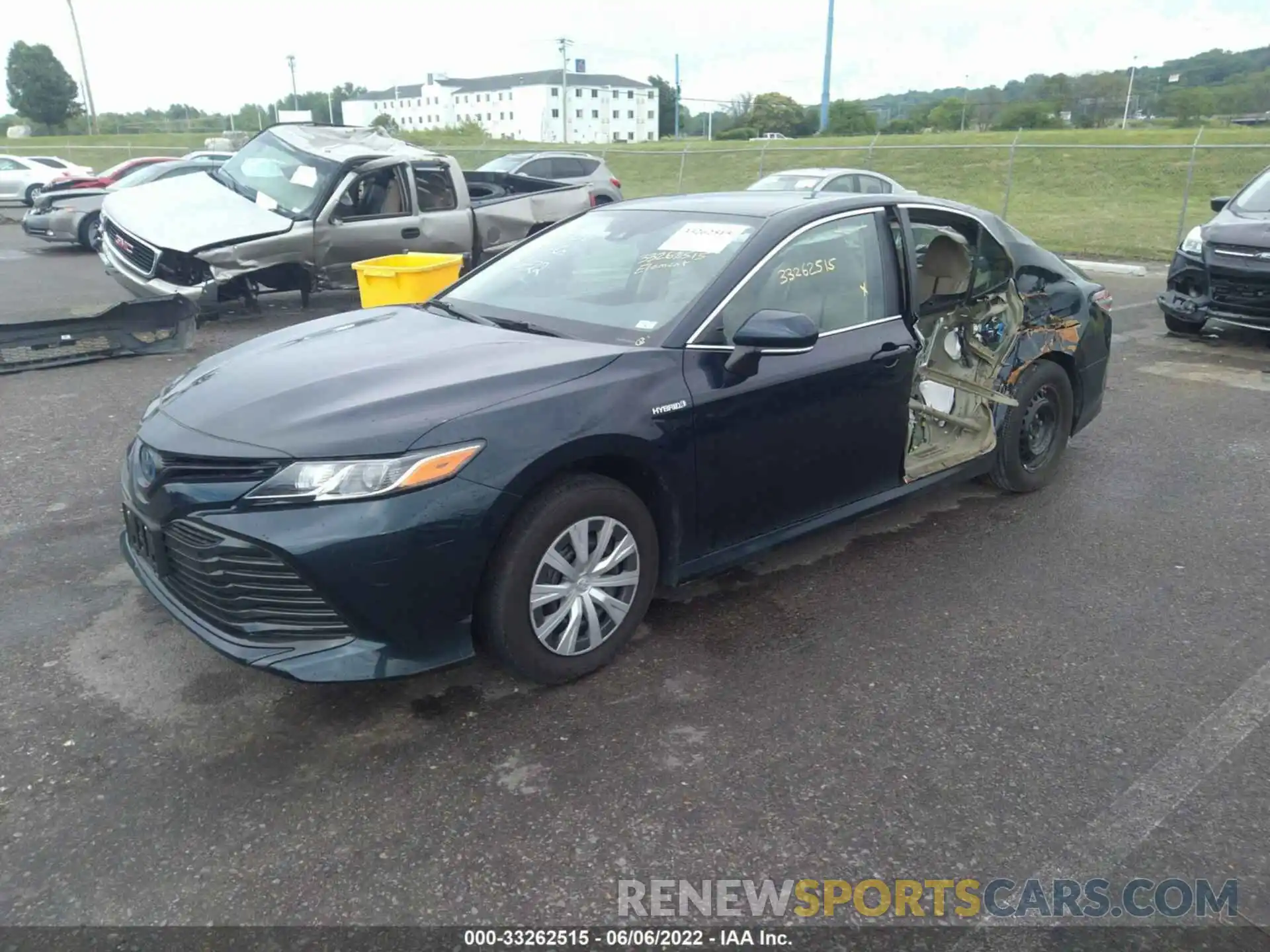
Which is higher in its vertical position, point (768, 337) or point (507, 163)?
point (768, 337)

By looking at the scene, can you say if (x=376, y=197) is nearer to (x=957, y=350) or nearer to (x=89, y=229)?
(x=957, y=350)

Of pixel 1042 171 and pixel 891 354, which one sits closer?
pixel 891 354

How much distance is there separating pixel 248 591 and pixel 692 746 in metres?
1.47

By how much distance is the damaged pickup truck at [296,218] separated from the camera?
951cm

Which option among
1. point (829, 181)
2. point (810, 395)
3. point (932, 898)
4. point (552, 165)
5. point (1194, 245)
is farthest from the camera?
point (552, 165)

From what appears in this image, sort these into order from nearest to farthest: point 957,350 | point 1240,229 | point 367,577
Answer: point 367,577, point 957,350, point 1240,229

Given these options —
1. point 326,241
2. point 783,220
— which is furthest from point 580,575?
point 326,241

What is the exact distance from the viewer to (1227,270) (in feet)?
28.7

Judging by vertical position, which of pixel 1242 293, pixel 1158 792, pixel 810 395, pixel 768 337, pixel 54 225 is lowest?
pixel 1158 792

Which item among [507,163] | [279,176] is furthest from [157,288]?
[507,163]

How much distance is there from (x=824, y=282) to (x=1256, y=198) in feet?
25.0

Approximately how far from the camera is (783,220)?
3996mm

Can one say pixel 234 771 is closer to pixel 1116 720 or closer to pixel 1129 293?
pixel 1116 720

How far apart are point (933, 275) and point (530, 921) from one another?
12.8 ft
